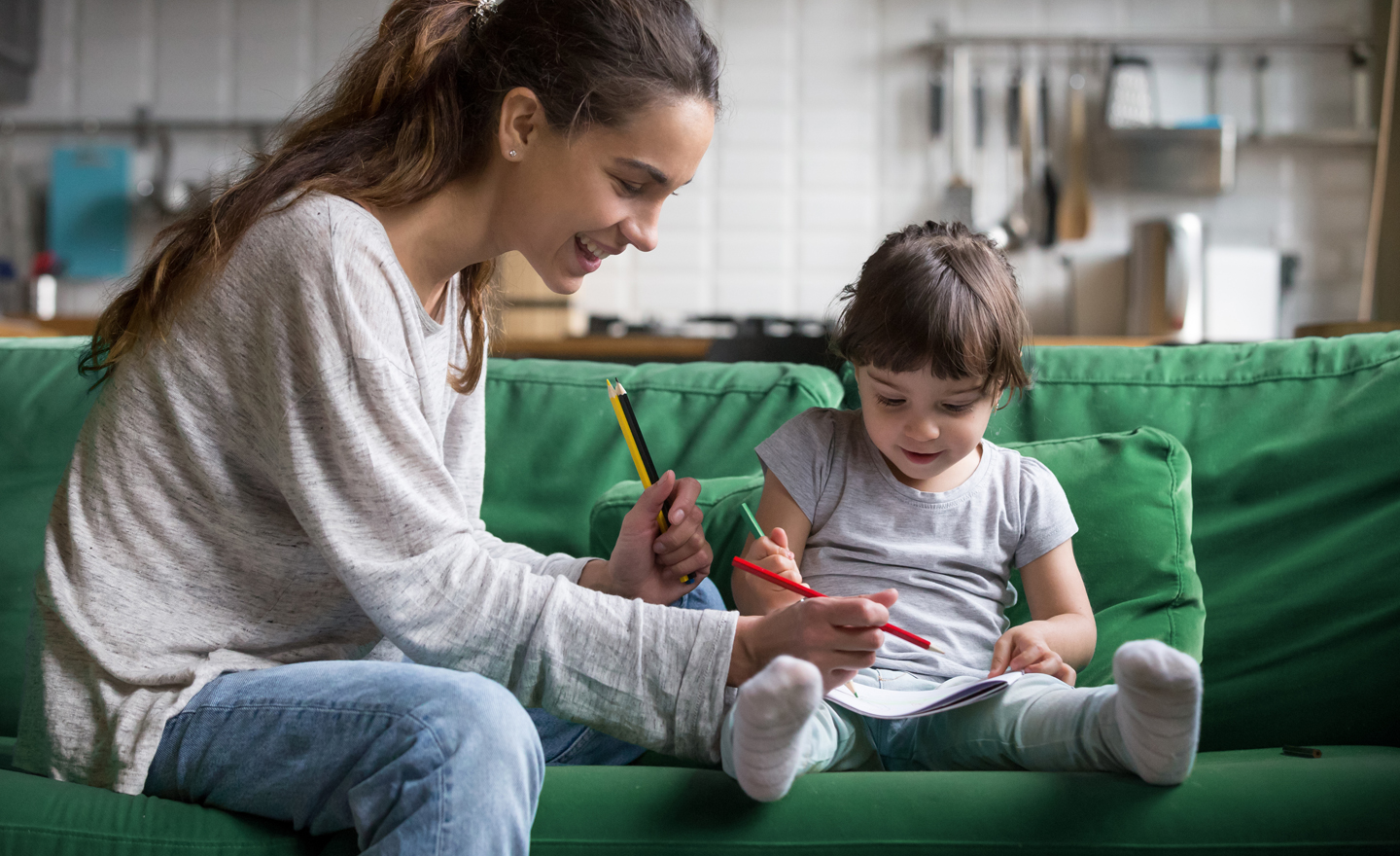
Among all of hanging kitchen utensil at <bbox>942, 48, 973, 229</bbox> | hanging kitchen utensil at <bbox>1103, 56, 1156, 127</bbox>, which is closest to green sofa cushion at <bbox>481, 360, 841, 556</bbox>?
hanging kitchen utensil at <bbox>942, 48, 973, 229</bbox>

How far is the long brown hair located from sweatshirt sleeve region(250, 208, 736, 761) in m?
0.15

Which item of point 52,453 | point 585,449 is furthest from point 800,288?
point 52,453

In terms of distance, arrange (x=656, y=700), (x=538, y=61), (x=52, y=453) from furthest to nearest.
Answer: (x=52, y=453) < (x=538, y=61) < (x=656, y=700)

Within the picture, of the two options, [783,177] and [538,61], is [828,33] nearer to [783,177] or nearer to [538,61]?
[783,177]

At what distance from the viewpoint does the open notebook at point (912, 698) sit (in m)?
1.00

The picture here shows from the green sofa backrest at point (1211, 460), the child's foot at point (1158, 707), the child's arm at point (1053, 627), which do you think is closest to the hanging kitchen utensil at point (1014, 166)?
the green sofa backrest at point (1211, 460)

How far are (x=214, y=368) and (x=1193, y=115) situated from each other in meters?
3.64

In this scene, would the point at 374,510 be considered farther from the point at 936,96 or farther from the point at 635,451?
the point at 936,96

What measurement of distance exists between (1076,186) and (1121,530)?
2730 millimetres

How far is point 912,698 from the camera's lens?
3.54 feet

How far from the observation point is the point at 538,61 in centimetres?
109

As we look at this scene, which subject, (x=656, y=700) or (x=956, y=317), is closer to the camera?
(x=656, y=700)

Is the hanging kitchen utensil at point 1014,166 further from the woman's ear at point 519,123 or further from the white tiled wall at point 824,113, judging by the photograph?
the woman's ear at point 519,123

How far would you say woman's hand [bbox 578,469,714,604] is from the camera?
115 cm
